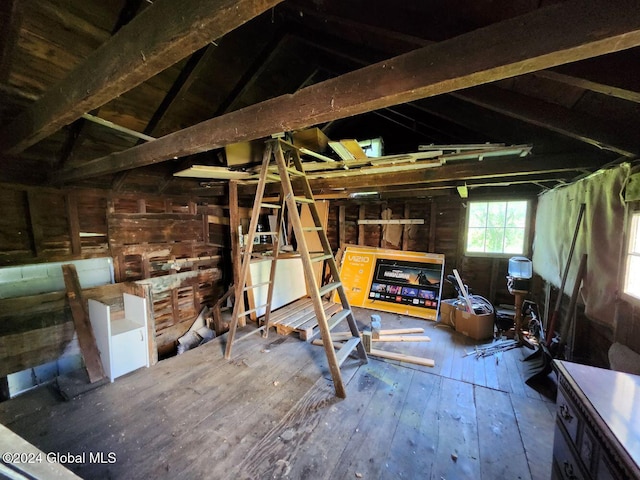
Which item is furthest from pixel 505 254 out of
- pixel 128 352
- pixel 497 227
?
pixel 128 352

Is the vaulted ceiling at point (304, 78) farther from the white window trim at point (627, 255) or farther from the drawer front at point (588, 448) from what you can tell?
the drawer front at point (588, 448)

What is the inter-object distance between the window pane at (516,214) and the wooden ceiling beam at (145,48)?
14.2 feet

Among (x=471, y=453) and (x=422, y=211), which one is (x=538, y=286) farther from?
(x=471, y=453)

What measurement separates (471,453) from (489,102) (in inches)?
82.9

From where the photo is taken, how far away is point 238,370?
2.34 metres

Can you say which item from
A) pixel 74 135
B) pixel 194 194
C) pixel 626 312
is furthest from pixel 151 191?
pixel 626 312

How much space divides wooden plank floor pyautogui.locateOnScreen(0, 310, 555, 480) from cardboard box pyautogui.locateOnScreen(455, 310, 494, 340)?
0.55 metres

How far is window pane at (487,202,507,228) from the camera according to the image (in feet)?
12.6

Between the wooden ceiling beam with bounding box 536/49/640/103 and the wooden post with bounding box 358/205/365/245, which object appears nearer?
the wooden ceiling beam with bounding box 536/49/640/103

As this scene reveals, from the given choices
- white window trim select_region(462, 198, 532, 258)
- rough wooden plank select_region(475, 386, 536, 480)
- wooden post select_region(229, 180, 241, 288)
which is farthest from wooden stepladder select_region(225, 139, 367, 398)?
white window trim select_region(462, 198, 532, 258)

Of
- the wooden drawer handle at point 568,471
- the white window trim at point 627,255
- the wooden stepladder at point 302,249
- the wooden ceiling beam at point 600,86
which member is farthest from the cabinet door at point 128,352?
the white window trim at point 627,255

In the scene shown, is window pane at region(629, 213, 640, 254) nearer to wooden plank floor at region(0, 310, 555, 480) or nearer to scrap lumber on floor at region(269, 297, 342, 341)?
wooden plank floor at region(0, 310, 555, 480)

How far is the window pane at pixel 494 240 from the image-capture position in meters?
3.87


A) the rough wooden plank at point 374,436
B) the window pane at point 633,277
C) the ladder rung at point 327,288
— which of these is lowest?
the rough wooden plank at point 374,436
